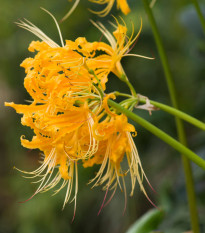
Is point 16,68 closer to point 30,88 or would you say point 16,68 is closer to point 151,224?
point 151,224

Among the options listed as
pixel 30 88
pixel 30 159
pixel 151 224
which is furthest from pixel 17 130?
pixel 30 88

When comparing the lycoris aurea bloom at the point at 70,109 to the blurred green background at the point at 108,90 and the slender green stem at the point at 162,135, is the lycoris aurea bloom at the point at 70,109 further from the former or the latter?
the blurred green background at the point at 108,90

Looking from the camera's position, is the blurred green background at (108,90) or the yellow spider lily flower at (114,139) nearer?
the yellow spider lily flower at (114,139)

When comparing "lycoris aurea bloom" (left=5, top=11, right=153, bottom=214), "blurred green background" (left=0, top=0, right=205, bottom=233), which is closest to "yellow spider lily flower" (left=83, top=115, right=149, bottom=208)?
"lycoris aurea bloom" (left=5, top=11, right=153, bottom=214)

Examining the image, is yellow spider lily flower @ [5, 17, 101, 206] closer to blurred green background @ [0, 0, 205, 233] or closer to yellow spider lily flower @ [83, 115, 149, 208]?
yellow spider lily flower @ [83, 115, 149, 208]

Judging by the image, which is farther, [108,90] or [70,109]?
[108,90]

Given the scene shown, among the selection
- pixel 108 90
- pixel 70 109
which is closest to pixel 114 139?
pixel 70 109

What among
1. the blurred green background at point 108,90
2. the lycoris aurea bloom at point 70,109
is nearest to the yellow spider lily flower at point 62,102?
the lycoris aurea bloom at point 70,109

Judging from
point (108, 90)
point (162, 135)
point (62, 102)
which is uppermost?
point (108, 90)

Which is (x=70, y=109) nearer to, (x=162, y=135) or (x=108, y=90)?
(x=162, y=135)

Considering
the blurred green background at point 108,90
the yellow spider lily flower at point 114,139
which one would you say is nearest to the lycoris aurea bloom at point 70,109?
the yellow spider lily flower at point 114,139

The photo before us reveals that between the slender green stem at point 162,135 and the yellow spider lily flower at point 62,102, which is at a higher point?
the yellow spider lily flower at point 62,102
